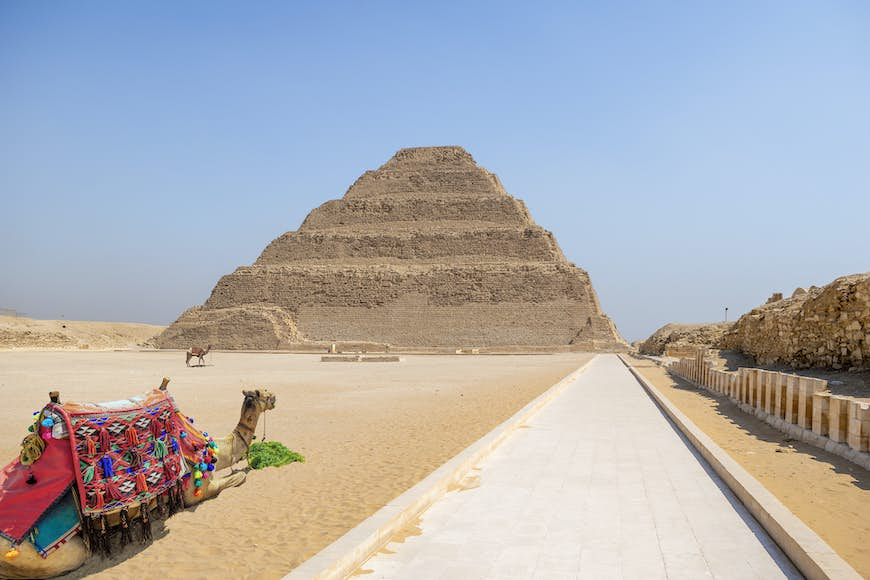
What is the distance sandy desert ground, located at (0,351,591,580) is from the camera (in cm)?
461

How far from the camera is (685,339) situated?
4478cm

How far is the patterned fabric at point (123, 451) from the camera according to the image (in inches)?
164

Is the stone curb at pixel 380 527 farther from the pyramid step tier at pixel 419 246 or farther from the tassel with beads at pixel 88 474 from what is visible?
the pyramid step tier at pixel 419 246

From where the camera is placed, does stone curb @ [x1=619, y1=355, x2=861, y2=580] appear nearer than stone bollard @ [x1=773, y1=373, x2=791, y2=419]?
Yes

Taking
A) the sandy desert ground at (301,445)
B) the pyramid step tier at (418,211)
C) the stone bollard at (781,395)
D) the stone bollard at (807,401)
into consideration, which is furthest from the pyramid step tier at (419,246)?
the stone bollard at (807,401)

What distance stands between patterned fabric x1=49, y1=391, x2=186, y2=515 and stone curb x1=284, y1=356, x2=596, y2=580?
50.8 inches

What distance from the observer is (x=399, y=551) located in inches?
173

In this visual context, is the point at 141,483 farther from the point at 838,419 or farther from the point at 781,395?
the point at 781,395

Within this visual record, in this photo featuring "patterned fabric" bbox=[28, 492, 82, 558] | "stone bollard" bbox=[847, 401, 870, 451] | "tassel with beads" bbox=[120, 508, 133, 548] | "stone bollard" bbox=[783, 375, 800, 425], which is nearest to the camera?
"patterned fabric" bbox=[28, 492, 82, 558]

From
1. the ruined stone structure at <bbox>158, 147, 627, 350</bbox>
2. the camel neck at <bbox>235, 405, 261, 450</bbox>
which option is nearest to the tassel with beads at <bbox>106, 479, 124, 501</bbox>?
the camel neck at <bbox>235, 405, 261, 450</bbox>

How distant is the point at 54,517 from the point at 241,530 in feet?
4.66

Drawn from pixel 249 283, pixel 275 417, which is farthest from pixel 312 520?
pixel 249 283

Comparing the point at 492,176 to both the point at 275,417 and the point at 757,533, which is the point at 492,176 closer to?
the point at 275,417

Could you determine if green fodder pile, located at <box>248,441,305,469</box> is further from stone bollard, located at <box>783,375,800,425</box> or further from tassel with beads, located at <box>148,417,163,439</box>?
stone bollard, located at <box>783,375,800,425</box>
